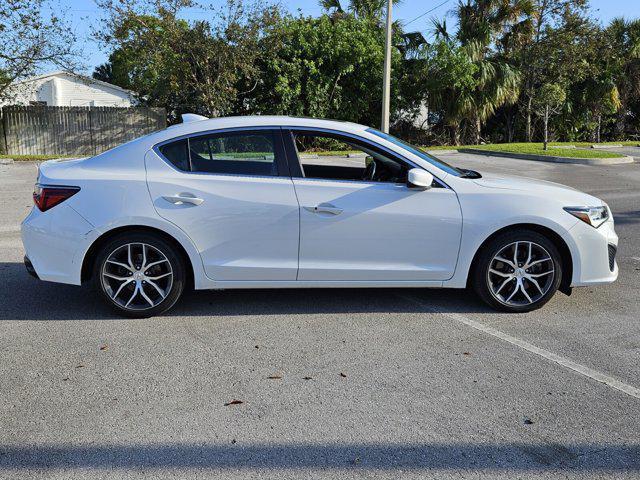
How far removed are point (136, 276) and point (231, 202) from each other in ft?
3.14

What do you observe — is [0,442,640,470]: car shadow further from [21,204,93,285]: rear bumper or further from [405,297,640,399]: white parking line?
[21,204,93,285]: rear bumper

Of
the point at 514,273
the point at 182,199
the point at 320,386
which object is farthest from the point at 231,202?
the point at 514,273

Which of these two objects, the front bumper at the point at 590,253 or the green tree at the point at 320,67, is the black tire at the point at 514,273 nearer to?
the front bumper at the point at 590,253

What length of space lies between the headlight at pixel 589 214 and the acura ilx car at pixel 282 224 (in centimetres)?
1

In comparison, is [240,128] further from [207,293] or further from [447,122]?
[447,122]

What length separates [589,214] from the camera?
504 cm

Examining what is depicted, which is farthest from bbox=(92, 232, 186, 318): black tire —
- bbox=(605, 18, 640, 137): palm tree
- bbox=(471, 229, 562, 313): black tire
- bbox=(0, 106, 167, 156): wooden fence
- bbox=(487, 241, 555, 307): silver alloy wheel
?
bbox=(605, 18, 640, 137): palm tree

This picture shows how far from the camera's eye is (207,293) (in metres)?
5.64

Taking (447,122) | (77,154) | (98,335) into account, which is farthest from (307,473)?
(447,122)

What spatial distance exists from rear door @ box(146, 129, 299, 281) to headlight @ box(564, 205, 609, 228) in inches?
88.9

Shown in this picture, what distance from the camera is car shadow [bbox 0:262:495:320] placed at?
509 centimetres

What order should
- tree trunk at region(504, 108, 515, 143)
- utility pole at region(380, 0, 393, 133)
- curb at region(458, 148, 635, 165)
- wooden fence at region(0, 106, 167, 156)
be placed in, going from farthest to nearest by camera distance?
tree trunk at region(504, 108, 515, 143), wooden fence at region(0, 106, 167, 156), utility pole at region(380, 0, 393, 133), curb at region(458, 148, 635, 165)

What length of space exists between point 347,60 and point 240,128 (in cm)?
2123

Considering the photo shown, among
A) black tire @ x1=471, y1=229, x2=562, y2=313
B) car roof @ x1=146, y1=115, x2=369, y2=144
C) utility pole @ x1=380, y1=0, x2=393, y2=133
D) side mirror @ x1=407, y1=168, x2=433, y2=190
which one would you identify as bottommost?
black tire @ x1=471, y1=229, x2=562, y2=313
